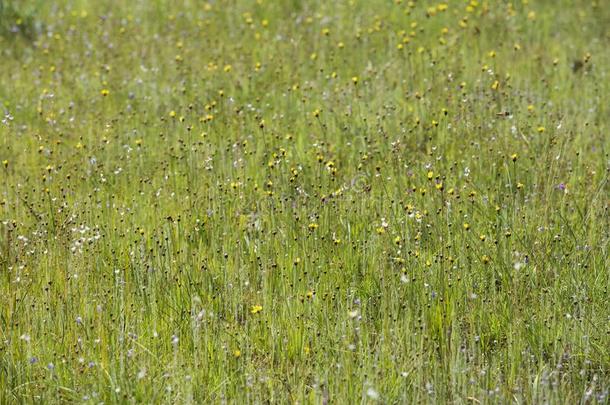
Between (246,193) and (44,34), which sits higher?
(44,34)

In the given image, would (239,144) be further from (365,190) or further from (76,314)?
(76,314)

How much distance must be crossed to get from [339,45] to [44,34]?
3255 millimetres

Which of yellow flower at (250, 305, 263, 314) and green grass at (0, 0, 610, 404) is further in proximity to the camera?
yellow flower at (250, 305, 263, 314)

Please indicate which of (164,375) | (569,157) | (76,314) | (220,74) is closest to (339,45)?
(220,74)

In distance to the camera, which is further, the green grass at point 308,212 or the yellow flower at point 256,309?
the yellow flower at point 256,309

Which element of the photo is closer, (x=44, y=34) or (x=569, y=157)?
(x=569, y=157)

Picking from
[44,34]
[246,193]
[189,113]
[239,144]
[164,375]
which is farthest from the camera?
[44,34]

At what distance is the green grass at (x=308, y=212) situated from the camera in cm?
449

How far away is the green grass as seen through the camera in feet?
14.7

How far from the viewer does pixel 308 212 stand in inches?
233

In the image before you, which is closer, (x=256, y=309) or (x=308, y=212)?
(x=256, y=309)

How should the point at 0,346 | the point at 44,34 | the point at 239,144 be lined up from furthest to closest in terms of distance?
the point at 44,34, the point at 239,144, the point at 0,346

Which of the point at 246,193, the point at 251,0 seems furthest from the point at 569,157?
the point at 251,0

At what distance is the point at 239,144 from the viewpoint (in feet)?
23.4
